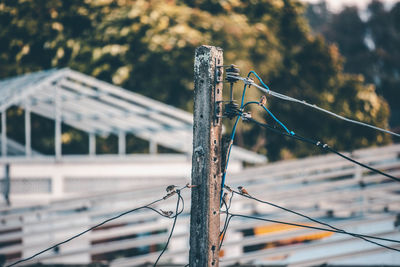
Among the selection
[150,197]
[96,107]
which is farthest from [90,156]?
[150,197]

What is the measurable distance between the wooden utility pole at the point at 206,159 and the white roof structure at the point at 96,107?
6.62 meters

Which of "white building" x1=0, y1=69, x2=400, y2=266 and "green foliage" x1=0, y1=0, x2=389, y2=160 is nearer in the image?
"white building" x1=0, y1=69, x2=400, y2=266

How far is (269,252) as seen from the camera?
7.32 metres

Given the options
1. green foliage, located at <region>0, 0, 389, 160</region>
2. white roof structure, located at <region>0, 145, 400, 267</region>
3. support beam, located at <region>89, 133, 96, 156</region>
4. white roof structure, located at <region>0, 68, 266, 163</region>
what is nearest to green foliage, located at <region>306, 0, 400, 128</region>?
green foliage, located at <region>0, 0, 389, 160</region>

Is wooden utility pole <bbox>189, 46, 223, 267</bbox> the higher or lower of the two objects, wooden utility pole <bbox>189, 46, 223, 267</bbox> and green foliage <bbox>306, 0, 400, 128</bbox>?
the lower

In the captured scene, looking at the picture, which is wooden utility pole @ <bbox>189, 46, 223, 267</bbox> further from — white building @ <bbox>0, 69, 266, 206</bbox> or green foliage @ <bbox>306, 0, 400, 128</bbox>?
green foliage @ <bbox>306, 0, 400, 128</bbox>

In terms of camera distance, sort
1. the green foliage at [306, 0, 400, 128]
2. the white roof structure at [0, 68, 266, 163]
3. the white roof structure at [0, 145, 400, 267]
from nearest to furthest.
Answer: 1. the white roof structure at [0, 145, 400, 267]
2. the white roof structure at [0, 68, 266, 163]
3. the green foliage at [306, 0, 400, 128]

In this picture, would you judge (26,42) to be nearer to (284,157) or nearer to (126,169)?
(126,169)

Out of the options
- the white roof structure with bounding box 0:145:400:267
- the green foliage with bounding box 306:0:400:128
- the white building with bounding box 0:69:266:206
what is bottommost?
the white roof structure with bounding box 0:145:400:267

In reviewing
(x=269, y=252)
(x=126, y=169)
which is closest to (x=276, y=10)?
(x=126, y=169)

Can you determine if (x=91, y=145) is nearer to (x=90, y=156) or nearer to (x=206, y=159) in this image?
(x=90, y=156)

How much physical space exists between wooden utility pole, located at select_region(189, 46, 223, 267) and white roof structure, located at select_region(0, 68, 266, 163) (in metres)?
6.62

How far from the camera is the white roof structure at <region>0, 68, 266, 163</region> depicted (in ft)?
34.2

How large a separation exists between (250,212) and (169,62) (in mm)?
8145
